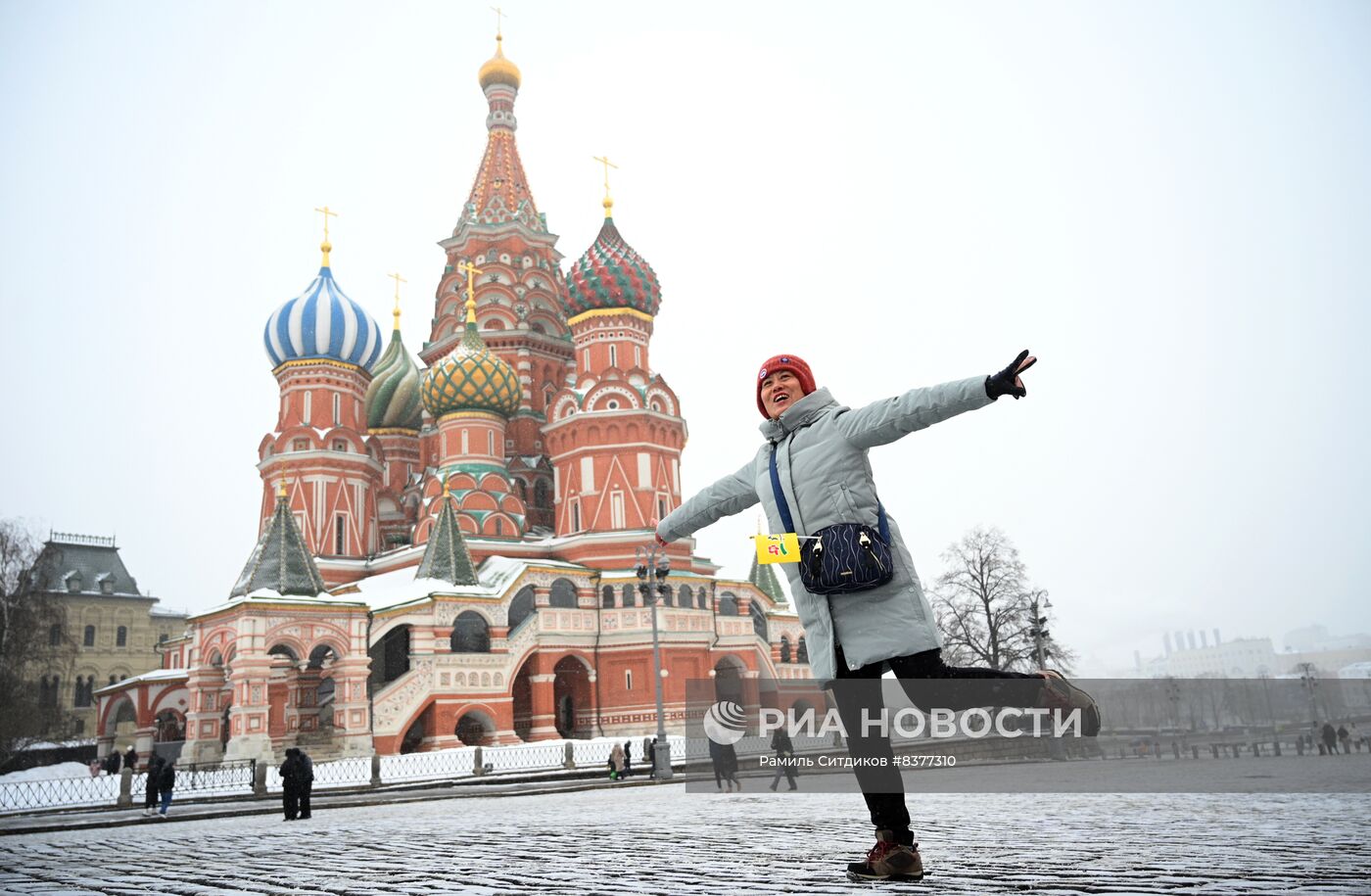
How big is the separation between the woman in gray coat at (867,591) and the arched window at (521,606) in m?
31.1

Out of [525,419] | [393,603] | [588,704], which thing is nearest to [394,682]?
[393,603]

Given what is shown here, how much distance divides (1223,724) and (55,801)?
2292 cm

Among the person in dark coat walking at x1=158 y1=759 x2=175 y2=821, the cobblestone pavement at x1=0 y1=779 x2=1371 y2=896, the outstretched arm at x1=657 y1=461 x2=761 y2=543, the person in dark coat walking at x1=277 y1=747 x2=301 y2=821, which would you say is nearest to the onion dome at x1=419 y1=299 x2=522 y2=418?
the person in dark coat walking at x1=158 y1=759 x2=175 y2=821

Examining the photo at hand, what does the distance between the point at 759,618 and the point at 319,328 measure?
2077cm

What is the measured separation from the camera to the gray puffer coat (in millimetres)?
→ 3871

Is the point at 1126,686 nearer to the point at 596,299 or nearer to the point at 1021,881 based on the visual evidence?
the point at 1021,881

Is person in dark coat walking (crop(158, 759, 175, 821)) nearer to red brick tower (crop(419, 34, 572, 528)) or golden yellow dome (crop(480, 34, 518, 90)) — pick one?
red brick tower (crop(419, 34, 572, 528))

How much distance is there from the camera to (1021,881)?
349cm

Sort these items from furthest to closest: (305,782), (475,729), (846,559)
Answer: (475,729) < (305,782) < (846,559)

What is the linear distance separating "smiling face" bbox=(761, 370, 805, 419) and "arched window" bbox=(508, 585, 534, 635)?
30.8m

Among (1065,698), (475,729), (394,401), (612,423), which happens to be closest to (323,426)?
(394,401)

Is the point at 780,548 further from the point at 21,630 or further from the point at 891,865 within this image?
the point at 21,630

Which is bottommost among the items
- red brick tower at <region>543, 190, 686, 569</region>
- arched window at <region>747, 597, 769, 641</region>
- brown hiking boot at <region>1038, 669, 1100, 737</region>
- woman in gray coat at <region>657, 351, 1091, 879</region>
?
brown hiking boot at <region>1038, 669, 1100, 737</region>

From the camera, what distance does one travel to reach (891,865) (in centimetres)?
365
